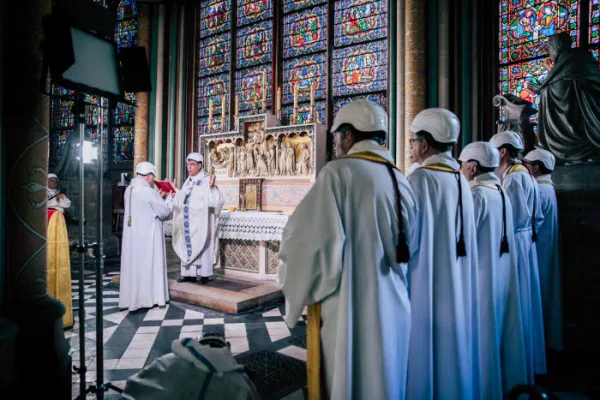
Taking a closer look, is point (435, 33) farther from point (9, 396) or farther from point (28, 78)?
point (9, 396)

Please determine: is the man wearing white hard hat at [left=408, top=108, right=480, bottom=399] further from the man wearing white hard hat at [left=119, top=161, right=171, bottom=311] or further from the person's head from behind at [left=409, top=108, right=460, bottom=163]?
the man wearing white hard hat at [left=119, top=161, right=171, bottom=311]

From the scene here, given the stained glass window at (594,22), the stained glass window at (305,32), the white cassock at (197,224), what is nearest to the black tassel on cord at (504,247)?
the white cassock at (197,224)

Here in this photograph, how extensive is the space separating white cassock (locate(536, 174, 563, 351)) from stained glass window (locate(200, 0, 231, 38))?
28.0ft

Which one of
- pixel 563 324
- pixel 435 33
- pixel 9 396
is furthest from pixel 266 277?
pixel 435 33

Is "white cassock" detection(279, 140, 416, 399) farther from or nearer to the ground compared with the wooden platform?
farther from the ground

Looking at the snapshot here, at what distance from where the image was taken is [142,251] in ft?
17.3

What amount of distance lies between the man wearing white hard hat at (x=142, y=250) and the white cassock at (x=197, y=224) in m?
0.73

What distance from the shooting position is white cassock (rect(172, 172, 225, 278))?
20.0 feet

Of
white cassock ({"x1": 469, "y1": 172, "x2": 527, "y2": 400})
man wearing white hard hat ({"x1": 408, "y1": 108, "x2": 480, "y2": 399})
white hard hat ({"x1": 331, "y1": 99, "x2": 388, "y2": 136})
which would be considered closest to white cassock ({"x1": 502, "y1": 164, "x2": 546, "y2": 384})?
white cassock ({"x1": 469, "y1": 172, "x2": 527, "y2": 400})

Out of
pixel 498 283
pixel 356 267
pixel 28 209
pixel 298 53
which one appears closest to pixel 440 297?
pixel 356 267

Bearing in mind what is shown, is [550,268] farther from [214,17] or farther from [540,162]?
[214,17]

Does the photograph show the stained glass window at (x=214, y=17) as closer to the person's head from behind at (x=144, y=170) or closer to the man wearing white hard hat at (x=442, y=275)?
the person's head from behind at (x=144, y=170)

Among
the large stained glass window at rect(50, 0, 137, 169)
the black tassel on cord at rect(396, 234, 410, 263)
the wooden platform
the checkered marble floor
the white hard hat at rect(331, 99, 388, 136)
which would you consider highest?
the large stained glass window at rect(50, 0, 137, 169)

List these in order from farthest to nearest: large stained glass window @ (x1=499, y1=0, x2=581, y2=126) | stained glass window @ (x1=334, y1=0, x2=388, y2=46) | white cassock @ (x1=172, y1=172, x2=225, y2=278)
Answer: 1. stained glass window @ (x1=334, y1=0, x2=388, y2=46)
2. large stained glass window @ (x1=499, y1=0, x2=581, y2=126)
3. white cassock @ (x1=172, y1=172, x2=225, y2=278)
